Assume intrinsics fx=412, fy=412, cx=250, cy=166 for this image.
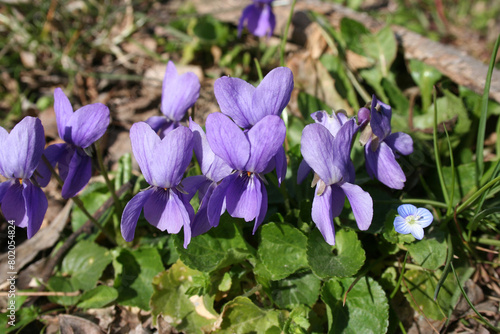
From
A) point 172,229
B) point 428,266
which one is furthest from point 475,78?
point 172,229

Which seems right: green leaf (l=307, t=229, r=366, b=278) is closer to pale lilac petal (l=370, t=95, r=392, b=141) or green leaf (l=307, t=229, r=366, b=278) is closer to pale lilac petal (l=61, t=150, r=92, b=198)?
pale lilac petal (l=370, t=95, r=392, b=141)

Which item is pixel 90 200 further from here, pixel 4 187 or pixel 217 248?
pixel 217 248

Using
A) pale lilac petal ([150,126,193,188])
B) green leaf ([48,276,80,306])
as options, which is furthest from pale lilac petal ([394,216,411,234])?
green leaf ([48,276,80,306])

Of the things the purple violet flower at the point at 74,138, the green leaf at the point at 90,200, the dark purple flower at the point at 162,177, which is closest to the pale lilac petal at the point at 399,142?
the dark purple flower at the point at 162,177

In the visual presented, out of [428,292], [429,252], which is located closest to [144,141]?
[429,252]

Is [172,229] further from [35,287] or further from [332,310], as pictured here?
[35,287]

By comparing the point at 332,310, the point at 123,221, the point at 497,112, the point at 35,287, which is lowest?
the point at 35,287
